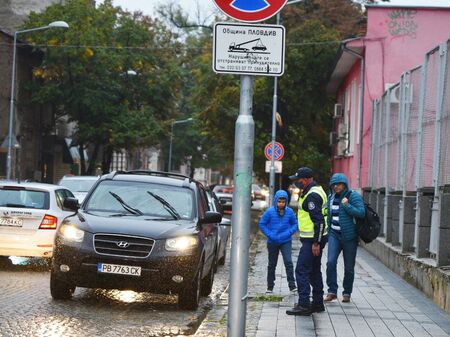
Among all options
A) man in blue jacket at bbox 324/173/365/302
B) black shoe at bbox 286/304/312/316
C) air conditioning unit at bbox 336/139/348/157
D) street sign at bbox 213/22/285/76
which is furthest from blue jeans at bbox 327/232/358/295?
air conditioning unit at bbox 336/139/348/157

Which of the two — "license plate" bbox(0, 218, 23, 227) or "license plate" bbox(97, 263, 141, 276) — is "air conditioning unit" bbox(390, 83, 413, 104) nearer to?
"license plate" bbox(0, 218, 23, 227)

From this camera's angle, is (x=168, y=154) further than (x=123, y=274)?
Yes

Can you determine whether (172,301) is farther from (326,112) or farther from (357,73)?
(326,112)

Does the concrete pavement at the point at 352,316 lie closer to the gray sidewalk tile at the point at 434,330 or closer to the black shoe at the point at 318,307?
the gray sidewalk tile at the point at 434,330

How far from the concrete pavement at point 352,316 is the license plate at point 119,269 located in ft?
3.33

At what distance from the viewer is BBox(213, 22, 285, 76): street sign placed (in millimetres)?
6883

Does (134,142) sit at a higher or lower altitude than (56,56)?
lower

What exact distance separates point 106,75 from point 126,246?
1657 inches

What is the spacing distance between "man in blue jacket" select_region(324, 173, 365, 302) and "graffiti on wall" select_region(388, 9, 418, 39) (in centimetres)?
1920

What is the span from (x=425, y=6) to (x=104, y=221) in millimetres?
21106

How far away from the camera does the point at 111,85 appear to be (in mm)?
53188

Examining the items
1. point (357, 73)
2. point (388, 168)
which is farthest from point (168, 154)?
point (388, 168)

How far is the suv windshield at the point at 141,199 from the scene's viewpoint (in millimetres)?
12672

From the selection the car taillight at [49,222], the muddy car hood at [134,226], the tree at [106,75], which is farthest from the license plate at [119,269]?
the tree at [106,75]
